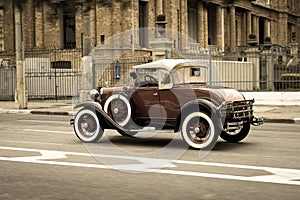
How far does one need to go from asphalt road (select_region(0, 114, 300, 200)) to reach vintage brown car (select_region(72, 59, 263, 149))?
345 millimetres

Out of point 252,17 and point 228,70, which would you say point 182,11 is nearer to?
point 228,70

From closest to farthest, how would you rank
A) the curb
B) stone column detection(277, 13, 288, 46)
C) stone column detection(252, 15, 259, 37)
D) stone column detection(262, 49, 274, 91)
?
the curb, stone column detection(262, 49, 274, 91), stone column detection(252, 15, 259, 37), stone column detection(277, 13, 288, 46)

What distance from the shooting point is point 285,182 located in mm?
7148

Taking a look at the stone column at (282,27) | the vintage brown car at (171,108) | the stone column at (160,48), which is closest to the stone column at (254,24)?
the stone column at (282,27)

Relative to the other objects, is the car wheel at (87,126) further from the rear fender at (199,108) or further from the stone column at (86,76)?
the stone column at (86,76)

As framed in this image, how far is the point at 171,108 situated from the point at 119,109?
45.1 inches

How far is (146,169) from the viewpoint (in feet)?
27.1

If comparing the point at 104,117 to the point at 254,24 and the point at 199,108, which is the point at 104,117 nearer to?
the point at 199,108

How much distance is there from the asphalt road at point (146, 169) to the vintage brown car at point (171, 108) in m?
0.35

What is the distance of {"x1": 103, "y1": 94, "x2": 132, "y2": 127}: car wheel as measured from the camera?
11008 mm

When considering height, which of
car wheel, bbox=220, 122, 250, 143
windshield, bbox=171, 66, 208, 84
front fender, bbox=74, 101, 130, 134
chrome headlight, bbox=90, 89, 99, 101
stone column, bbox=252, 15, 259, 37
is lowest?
car wheel, bbox=220, 122, 250, 143

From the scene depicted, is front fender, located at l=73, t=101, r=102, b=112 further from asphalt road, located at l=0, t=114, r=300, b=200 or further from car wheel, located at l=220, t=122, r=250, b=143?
car wheel, located at l=220, t=122, r=250, b=143

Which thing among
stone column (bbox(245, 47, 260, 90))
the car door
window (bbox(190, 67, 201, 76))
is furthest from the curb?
the car door

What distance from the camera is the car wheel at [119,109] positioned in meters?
11.0
